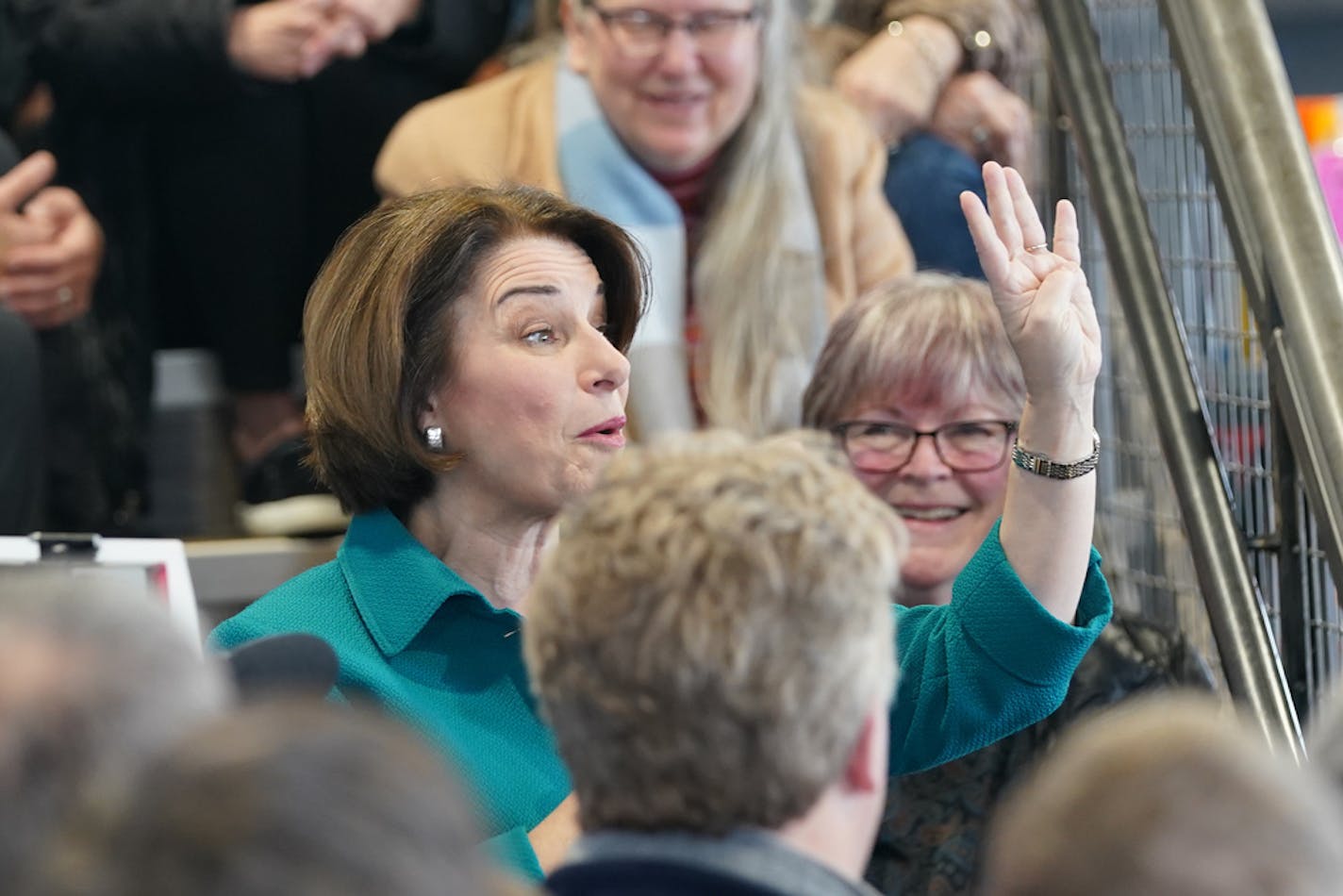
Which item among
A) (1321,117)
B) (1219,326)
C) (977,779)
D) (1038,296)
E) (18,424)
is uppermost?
(1038,296)

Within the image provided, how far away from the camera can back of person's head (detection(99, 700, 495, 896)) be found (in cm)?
79

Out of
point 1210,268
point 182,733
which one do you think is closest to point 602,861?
point 182,733

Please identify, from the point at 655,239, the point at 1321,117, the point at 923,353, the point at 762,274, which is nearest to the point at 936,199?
the point at 762,274

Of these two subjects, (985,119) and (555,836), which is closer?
(555,836)

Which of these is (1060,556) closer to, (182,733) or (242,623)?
(242,623)

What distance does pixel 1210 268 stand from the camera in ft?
8.88

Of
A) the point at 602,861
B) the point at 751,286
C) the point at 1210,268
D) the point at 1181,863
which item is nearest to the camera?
the point at 1181,863

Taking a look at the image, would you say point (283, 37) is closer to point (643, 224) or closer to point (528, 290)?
point (643, 224)

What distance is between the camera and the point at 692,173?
310cm

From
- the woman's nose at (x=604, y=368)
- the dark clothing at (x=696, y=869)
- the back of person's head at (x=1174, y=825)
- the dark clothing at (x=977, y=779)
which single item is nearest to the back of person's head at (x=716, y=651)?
the dark clothing at (x=696, y=869)

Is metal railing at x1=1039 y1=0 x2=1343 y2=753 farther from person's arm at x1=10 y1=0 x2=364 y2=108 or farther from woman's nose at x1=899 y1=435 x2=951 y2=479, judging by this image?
person's arm at x1=10 y1=0 x2=364 y2=108

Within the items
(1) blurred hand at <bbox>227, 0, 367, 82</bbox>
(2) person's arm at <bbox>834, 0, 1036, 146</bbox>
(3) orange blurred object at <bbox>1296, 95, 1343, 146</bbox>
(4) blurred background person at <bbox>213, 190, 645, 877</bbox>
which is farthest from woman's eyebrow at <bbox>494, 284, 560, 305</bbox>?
(3) orange blurred object at <bbox>1296, 95, 1343, 146</bbox>

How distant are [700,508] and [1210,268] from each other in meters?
1.68

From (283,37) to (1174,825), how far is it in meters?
2.48
